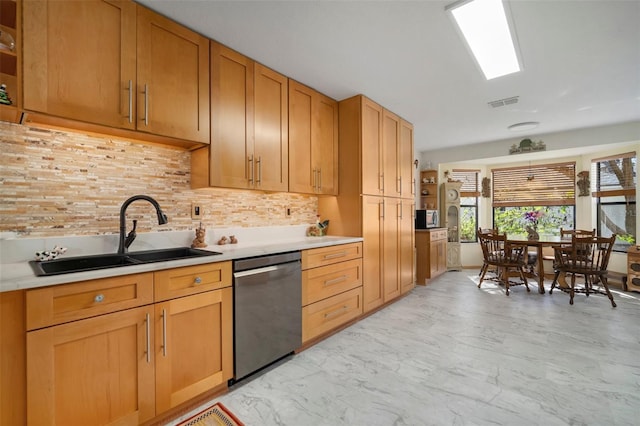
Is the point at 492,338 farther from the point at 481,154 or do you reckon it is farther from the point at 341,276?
the point at 481,154

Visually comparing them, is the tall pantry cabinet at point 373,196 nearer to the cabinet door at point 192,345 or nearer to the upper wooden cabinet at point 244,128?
the upper wooden cabinet at point 244,128

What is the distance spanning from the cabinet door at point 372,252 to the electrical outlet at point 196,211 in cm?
166

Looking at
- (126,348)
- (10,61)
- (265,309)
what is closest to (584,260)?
(265,309)

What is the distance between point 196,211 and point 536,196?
638cm

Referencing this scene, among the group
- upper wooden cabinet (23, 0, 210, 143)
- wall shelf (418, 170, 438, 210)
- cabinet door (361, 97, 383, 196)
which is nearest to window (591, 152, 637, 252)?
wall shelf (418, 170, 438, 210)

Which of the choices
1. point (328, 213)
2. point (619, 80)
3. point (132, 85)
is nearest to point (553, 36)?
point (619, 80)

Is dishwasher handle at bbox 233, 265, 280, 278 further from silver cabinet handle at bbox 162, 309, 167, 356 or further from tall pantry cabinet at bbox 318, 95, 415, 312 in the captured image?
tall pantry cabinet at bbox 318, 95, 415, 312

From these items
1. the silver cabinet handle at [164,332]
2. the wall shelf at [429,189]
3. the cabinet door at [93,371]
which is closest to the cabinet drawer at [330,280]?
the silver cabinet handle at [164,332]

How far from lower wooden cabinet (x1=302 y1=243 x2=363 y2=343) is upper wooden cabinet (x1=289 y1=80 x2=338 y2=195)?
→ 703mm

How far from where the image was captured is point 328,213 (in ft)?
11.1

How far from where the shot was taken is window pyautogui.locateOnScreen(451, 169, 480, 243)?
20.1 ft

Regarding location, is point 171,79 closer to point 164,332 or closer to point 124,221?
point 124,221

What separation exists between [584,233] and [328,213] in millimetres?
4305

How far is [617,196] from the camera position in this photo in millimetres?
4668
